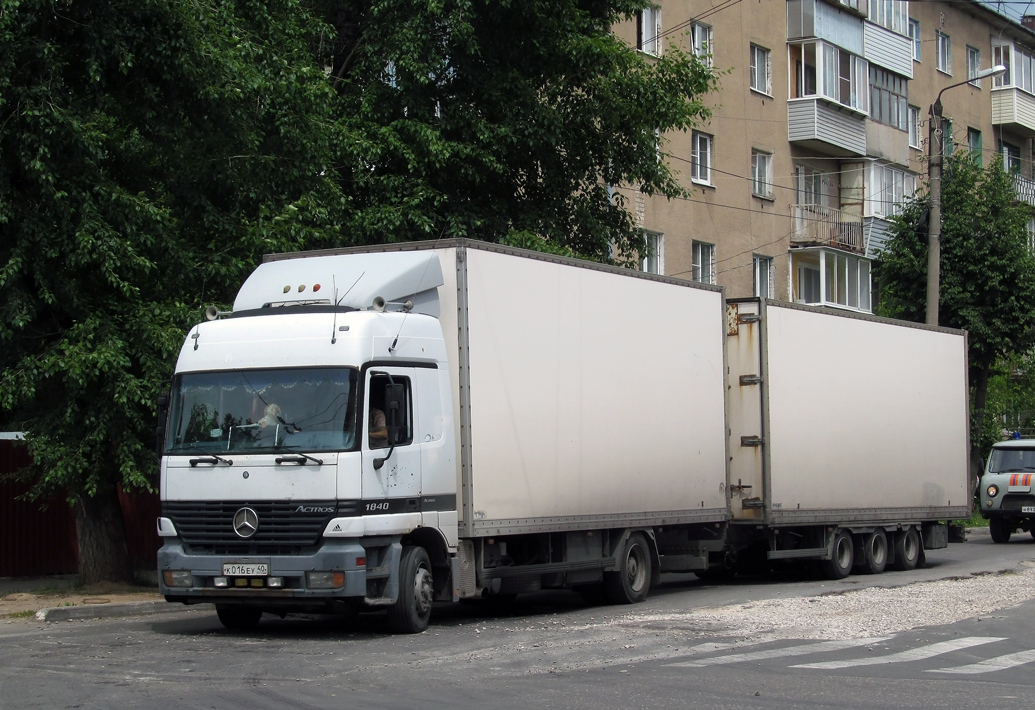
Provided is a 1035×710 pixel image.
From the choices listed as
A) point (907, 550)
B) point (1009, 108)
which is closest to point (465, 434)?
point (907, 550)

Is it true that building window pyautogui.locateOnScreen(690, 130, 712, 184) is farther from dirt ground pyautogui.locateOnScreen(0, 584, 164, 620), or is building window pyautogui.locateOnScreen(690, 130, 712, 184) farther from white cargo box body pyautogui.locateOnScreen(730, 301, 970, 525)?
dirt ground pyautogui.locateOnScreen(0, 584, 164, 620)

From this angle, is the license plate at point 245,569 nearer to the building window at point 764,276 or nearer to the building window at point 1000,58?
the building window at point 764,276

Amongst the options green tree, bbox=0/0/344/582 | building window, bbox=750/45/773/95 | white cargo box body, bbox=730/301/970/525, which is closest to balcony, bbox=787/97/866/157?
building window, bbox=750/45/773/95

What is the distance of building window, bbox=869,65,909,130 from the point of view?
1629 inches

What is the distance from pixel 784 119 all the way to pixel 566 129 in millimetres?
18071

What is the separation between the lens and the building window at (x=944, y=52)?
47938 millimetres

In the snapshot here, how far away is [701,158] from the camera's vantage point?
35.9 meters

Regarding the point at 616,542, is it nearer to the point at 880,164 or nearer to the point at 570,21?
the point at 570,21

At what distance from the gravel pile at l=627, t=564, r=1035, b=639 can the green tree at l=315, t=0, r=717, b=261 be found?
7.44 m

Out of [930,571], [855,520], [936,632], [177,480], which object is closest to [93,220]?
[177,480]

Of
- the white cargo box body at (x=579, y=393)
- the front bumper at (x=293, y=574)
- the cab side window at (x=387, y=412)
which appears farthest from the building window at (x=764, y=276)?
the front bumper at (x=293, y=574)

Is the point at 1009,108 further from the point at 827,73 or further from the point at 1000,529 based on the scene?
the point at 1000,529

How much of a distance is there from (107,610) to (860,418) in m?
10.6

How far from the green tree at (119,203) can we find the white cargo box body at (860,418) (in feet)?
21.5
